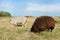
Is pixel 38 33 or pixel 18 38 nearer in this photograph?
pixel 18 38

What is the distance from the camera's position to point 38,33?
39.0ft

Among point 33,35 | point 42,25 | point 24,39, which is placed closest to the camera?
point 24,39

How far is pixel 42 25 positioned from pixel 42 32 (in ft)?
1.52

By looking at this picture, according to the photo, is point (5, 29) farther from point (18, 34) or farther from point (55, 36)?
point (55, 36)

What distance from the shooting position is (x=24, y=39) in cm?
1072

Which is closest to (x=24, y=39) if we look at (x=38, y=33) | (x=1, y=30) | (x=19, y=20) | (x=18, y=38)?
(x=18, y=38)

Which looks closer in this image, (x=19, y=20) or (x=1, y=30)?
(x=1, y=30)

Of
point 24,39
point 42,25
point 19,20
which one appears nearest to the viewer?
point 24,39

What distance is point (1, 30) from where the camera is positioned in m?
12.7

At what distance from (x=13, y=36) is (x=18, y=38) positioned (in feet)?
1.27

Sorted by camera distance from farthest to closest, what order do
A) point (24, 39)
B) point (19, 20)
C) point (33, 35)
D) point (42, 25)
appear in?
point (19, 20) → point (42, 25) → point (33, 35) → point (24, 39)

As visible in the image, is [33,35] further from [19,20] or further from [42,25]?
[19,20]

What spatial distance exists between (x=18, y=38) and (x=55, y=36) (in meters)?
1.97

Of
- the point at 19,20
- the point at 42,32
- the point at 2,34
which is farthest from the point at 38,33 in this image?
the point at 19,20
